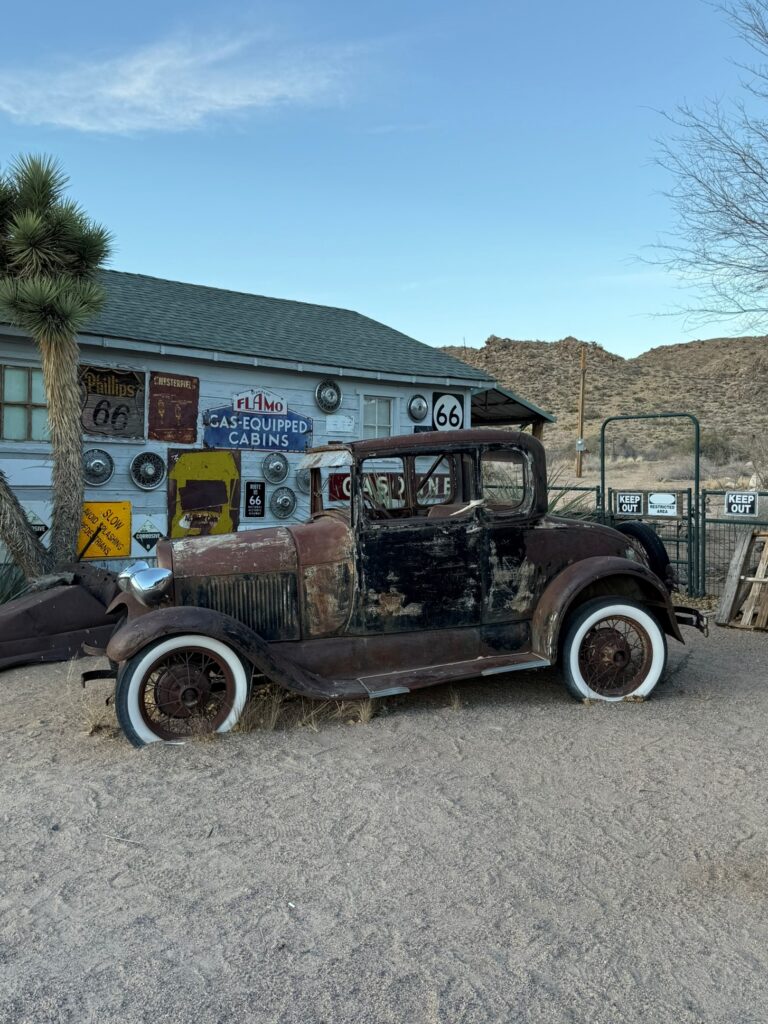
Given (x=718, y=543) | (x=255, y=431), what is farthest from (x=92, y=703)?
(x=718, y=543)

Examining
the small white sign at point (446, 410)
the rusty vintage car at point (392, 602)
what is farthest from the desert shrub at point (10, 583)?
the small white sign at point (446, 410)

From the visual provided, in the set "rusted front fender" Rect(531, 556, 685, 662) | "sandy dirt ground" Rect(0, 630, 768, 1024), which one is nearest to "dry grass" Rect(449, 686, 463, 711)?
"sandy dirt ground" Rect(0, 630, 768, 1024)

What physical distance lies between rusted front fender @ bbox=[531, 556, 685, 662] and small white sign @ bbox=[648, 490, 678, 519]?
4490mm

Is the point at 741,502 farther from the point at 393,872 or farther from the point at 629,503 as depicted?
the point at 393,872

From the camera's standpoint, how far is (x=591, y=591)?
603 cm

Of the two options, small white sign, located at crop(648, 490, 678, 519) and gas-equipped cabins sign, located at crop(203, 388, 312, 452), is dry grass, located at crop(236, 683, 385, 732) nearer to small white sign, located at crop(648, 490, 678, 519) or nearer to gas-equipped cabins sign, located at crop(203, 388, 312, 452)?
gas-equipped cabins sign, located at crop(203, 388, 312, 452)

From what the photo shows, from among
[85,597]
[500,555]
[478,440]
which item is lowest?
[85,597]

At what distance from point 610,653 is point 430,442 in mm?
1943

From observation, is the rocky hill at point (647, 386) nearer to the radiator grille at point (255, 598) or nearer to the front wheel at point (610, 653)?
the front wheel at point (610, 653)

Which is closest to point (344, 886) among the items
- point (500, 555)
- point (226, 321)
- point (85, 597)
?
point (500, 555)

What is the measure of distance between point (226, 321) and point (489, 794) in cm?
908

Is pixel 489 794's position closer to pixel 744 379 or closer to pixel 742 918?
pixel 742 918

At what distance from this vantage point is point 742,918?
10.3 ft

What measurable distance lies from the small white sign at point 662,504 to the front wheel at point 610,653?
476 cm
